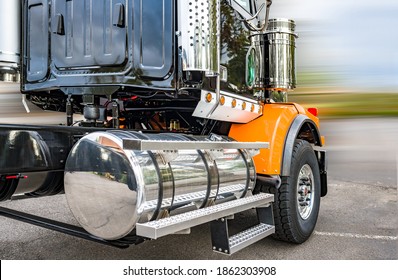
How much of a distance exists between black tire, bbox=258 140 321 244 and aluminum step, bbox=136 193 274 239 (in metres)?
0.48

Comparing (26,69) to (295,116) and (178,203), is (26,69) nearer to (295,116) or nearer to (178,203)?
(178,203)

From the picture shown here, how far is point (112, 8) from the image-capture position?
9.57ft

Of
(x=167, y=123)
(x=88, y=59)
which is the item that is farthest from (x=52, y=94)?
(x=167, y=123)

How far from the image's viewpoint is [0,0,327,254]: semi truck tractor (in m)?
2.21

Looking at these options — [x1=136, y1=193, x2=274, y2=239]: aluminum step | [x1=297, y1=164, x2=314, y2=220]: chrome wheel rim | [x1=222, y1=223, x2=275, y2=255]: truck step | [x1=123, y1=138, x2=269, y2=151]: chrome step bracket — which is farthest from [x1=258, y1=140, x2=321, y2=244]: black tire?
[x1=123, y1=138, x2=269, y2=151]: chrome step bracket

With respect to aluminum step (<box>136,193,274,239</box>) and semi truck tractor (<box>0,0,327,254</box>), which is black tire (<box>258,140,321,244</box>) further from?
aluminum step (<box>136,193,274,239</box>)

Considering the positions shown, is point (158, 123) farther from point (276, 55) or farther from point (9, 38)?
point (9, 38)

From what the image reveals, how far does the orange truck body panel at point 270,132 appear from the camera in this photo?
3.36 m

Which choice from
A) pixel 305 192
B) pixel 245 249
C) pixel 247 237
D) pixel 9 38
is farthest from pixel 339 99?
pixel 9 38

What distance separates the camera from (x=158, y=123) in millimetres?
3912

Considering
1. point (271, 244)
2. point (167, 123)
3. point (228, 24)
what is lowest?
point (271, 244)

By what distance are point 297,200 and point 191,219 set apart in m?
1.64
